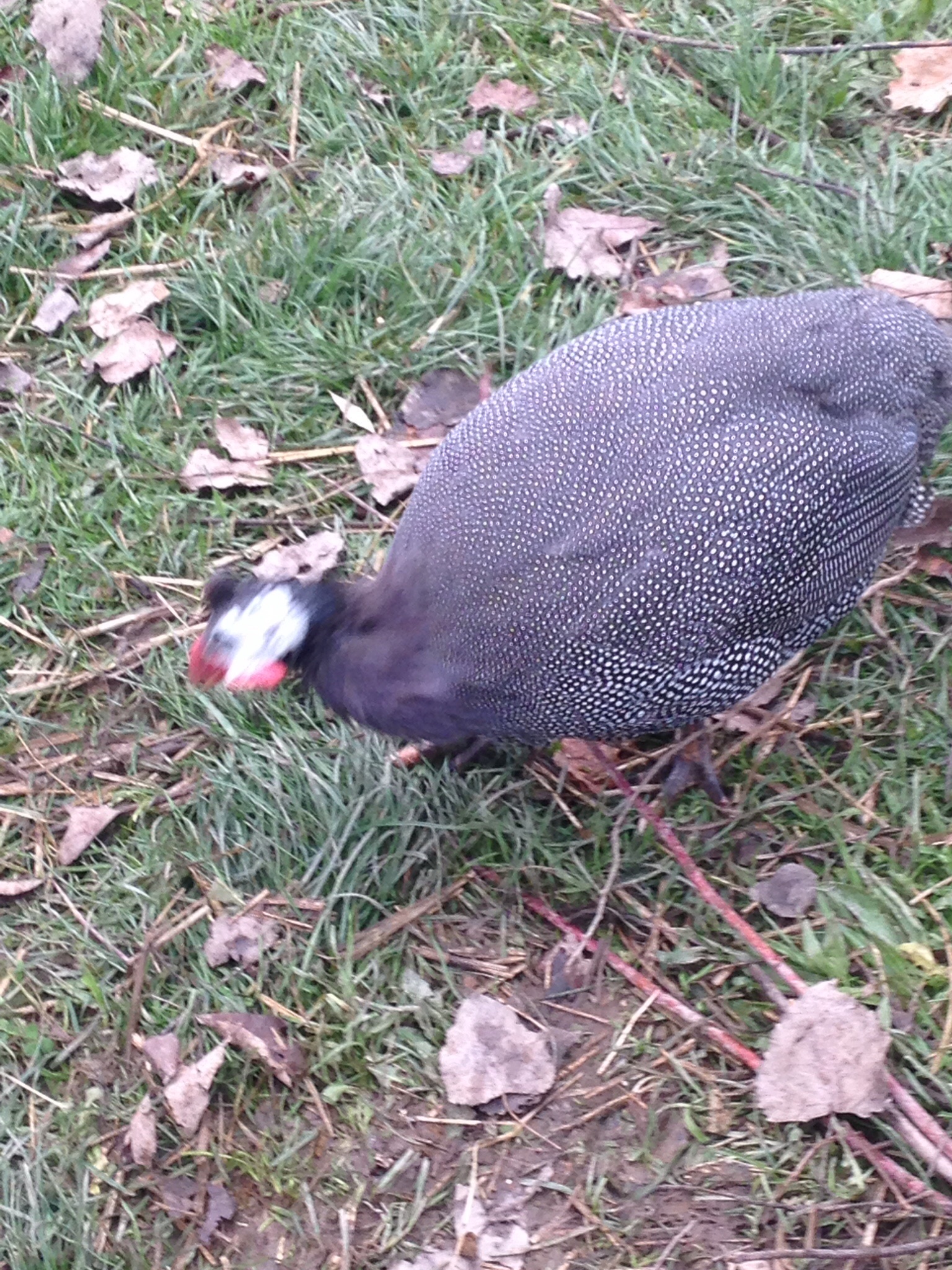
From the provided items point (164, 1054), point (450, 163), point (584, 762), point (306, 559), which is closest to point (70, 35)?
point (450, 163)

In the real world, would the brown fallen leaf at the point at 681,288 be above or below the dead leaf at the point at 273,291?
below

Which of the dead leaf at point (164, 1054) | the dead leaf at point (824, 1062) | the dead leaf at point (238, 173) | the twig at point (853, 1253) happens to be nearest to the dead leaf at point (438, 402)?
Result: the dead leaf at point (238, 173)

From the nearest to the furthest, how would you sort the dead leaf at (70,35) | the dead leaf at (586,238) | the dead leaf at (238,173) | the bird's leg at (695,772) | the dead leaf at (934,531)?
the bird's leg at (695,772) → the dead leaf at (934,531) → the dead leaf at (586,238) → the dead leaf at (238,173) → the dead leaf at (70,35)

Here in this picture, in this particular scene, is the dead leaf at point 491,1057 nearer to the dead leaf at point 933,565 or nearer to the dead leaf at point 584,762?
the dead leaf at point 584,762

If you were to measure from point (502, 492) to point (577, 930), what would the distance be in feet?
2.99

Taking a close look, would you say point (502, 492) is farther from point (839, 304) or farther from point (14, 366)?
point (14, 366)

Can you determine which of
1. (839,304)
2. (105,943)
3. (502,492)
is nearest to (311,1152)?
(105,943)

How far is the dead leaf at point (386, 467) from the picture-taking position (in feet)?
10.7

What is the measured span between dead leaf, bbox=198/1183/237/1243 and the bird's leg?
3.82 ft

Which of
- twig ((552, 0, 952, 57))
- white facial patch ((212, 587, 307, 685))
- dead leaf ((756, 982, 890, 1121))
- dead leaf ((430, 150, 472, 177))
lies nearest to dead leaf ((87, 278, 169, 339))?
dead leaf ((430, 150, 472, 177))

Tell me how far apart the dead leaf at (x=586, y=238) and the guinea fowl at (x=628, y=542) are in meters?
0.86

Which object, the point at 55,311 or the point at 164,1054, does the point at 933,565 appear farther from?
the point at 55,311

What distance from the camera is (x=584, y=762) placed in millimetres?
2928

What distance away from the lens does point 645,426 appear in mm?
2424
